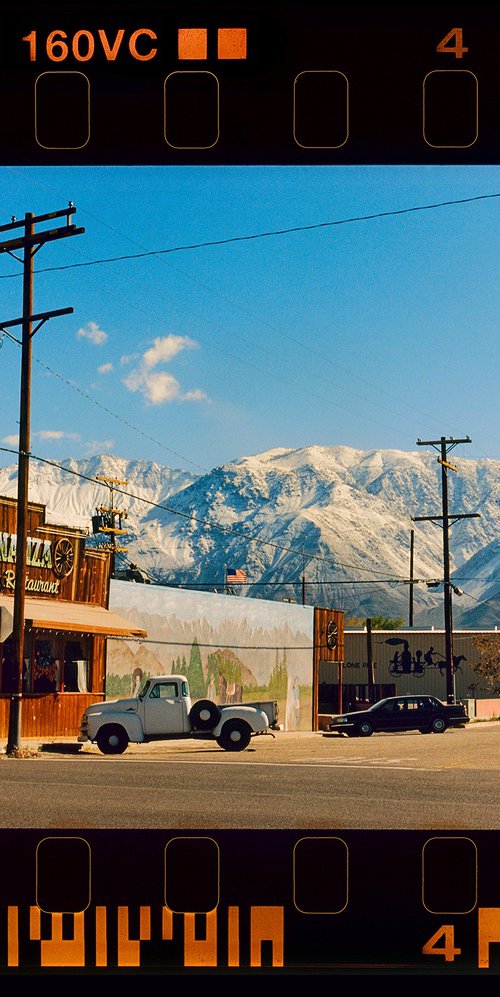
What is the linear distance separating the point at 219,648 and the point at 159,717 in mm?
20189

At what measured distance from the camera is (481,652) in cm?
9150

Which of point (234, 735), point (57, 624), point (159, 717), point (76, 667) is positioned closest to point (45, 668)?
point (76, 667)

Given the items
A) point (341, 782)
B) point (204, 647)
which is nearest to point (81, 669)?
point (204, 647)

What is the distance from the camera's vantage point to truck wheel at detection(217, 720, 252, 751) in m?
30.8

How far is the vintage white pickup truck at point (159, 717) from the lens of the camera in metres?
29.2

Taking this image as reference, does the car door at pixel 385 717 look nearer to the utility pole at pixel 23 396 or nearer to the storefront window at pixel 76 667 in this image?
the storefront window at pixel 76 667

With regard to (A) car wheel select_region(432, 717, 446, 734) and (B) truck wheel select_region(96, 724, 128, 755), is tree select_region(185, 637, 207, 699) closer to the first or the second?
(A) car wheel select_region(432, 717, 446, 734)

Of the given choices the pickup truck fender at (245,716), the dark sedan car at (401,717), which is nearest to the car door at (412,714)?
the dark sedan car at (401,717)

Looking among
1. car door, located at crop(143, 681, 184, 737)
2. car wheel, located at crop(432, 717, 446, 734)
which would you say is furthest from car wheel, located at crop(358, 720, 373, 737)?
car door, located at crop(143, 681, 184, 737)

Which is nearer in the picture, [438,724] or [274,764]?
[274,764]

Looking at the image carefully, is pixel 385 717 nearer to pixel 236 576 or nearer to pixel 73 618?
pixel 73 618

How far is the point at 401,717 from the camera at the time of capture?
148 feet
